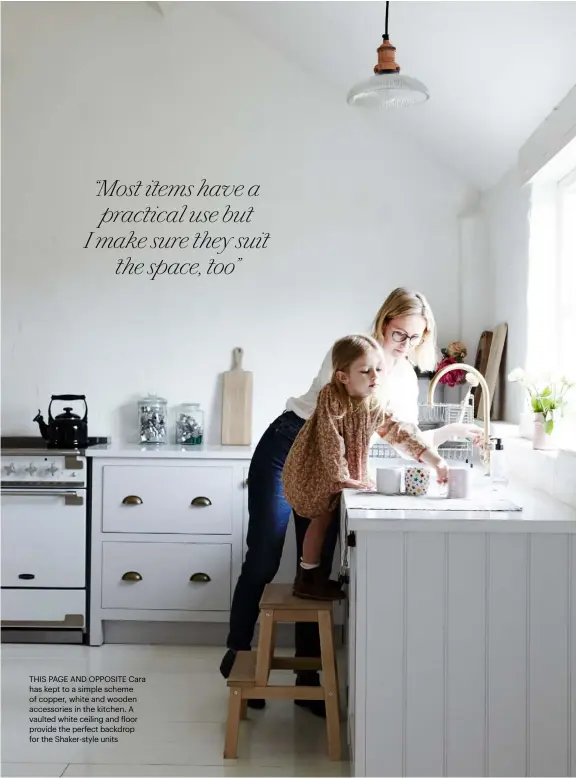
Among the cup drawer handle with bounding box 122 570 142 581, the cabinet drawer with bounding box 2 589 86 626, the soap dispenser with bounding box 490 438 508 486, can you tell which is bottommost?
the cabinet drawer with bounding box 2 589 86 626

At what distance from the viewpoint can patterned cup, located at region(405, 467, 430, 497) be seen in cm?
239

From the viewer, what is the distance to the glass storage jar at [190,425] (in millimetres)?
4102

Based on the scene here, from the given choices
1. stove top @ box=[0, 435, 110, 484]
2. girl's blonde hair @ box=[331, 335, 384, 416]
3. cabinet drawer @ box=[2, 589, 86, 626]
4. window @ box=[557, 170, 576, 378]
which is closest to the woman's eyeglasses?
girl's blonde hair @ box=[331, 335, 384, 416]

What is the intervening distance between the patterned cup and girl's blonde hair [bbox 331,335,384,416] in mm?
229

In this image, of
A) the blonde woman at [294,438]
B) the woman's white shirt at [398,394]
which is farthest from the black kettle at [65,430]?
the woman's white shirt at [398,394]

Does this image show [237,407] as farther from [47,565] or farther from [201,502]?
[47,565]

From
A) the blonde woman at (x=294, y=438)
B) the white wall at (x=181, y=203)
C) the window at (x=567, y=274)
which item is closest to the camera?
the blonde woman at (x=294, y=438)

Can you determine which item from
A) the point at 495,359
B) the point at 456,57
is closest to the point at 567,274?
the point at 495,359

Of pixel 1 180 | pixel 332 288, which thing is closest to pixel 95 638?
pixel 332 288

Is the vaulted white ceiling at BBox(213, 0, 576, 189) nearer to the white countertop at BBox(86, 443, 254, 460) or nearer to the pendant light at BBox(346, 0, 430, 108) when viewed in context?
the pendant light at BBox(346, 0, 430, 108)

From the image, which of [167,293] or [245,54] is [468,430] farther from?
[245,54]

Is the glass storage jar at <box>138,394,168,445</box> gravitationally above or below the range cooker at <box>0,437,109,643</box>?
above

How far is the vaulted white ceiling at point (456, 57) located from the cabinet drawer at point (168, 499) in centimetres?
171

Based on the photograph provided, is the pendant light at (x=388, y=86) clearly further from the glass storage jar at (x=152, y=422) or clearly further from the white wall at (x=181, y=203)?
the glass storage jar at (x=152, y=422)
